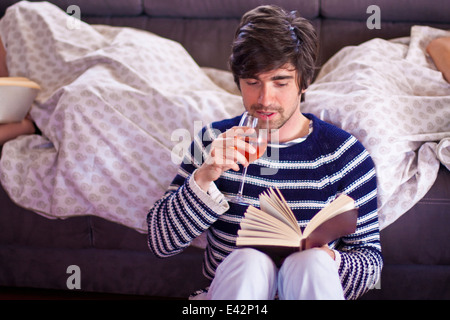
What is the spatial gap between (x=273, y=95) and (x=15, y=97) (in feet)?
2.93

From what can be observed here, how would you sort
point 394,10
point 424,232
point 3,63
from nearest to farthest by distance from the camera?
point 424,232 < point 3,63 < point 394,10

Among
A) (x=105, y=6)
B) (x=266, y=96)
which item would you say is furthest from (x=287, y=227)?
(x=105, y=6)

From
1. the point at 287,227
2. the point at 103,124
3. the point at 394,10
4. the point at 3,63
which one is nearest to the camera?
the point at 287,227

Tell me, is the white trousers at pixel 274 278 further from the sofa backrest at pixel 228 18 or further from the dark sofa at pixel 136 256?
the sofa backrest at pixel 228 18

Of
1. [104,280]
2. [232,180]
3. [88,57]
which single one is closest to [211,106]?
[232,180]

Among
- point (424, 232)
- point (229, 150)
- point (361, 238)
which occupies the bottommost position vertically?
point (424, 232)

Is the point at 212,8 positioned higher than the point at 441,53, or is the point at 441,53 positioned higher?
the point at 212,8

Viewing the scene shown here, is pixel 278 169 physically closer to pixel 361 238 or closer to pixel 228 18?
pixel 361 238

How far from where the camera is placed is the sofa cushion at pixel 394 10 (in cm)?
177

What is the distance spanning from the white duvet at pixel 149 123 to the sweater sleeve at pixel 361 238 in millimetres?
131

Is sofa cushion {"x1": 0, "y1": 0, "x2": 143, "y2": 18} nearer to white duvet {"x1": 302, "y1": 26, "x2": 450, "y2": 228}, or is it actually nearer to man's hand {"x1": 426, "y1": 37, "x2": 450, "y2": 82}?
white duvet {"x1": 302, "y1": 26, "x2": 450, "y2": 228}

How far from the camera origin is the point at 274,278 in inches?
34.5

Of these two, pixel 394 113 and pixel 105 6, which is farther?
pixel 105 6

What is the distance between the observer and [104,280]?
1.41m
